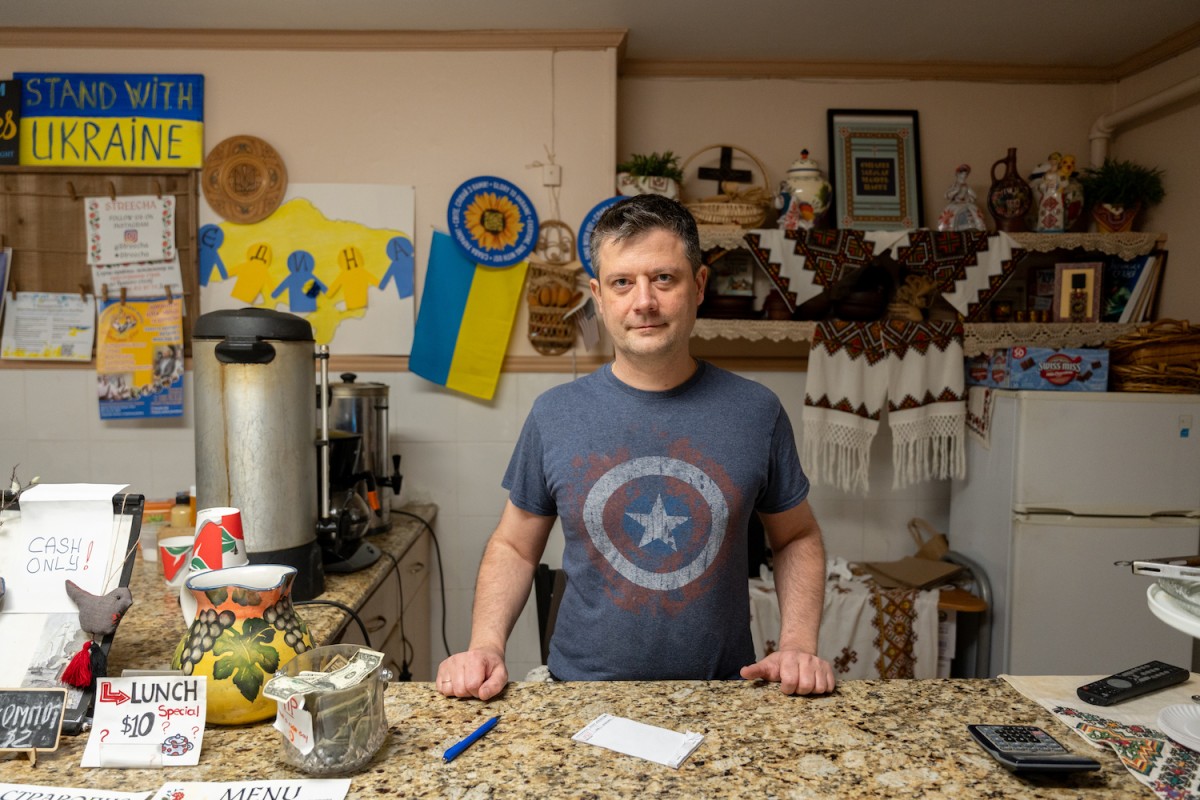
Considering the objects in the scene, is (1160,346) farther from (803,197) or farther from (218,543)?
(218,543)

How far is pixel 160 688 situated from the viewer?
0.91m

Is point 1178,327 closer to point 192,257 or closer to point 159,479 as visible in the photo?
point 192,257

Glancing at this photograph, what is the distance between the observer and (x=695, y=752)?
89 centimetres

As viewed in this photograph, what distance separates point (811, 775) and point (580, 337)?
84.1 inches

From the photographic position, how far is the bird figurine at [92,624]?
0.98 meters

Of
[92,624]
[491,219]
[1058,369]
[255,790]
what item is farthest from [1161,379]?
[92,624]

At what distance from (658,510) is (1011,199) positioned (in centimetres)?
218

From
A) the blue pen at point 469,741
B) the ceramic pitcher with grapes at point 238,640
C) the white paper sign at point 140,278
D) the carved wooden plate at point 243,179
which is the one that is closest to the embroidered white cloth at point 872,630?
the blue pen at point 469,741

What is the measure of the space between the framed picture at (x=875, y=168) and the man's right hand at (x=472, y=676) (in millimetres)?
2319

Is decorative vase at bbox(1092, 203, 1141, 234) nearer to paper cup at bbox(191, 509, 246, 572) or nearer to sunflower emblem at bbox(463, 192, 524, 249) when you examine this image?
sunflower emblem at bbox(463, 192, 524, 249)

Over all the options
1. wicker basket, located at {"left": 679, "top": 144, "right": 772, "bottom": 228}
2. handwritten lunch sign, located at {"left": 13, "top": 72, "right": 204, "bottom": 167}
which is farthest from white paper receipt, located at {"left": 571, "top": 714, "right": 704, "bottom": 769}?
handwritten lunch sign, located at {"left": 13, "top": 72, "right": 204, "bottom": 167}

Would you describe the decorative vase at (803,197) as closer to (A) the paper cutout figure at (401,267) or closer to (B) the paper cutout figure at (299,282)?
(A) the paper cutout figure at (401,267)

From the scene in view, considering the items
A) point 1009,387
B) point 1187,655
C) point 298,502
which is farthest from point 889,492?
point 298,502

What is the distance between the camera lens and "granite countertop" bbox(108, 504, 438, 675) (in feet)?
4.14
